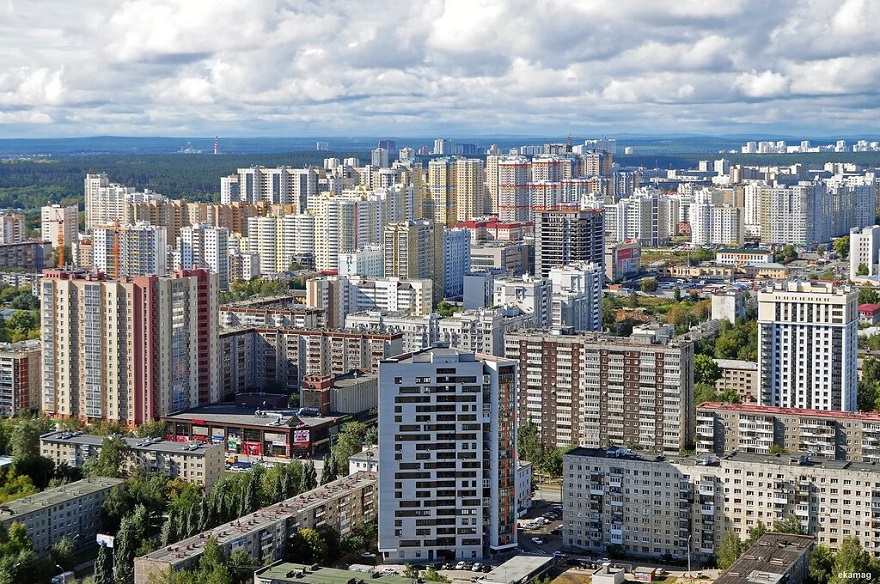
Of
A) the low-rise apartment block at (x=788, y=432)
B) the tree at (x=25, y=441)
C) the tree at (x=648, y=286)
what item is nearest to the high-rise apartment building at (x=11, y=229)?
the tree at (x=648, y=286)

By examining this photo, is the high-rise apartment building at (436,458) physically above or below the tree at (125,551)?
above

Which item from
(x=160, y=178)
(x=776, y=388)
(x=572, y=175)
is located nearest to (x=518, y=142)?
(x=160, y=178)

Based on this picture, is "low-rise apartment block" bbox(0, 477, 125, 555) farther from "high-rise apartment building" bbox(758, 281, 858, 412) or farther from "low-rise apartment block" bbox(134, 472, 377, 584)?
"high-rise apartment building" bbox(758, 281, 858, 412)

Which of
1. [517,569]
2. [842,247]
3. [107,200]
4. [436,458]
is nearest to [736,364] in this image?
[436,458]

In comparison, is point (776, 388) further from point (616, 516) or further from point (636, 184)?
point (636, 184)

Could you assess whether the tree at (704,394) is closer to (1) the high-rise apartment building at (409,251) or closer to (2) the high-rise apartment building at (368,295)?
(2) the high-rise apartment building at (368,295)

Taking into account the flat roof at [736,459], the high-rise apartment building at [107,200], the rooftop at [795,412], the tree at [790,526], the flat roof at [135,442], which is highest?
the high-rise apartment building at [107,200]

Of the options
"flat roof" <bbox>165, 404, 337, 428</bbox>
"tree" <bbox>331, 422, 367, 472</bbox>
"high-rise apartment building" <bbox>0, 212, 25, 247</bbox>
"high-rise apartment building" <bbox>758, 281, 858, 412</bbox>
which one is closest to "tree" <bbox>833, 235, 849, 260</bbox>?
"high-rise apartment building" <bbox>0, 212, 25, 247</bbox>

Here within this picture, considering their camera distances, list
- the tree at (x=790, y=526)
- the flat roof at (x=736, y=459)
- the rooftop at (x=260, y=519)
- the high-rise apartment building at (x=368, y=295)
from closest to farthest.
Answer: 1. the rooftop at (x=260, y=519)
2. the tree at (x=790, y=526)
3. the flat roof at (x=736, y=459)
4. the high-rise apartment building at (x=368, y=295)
